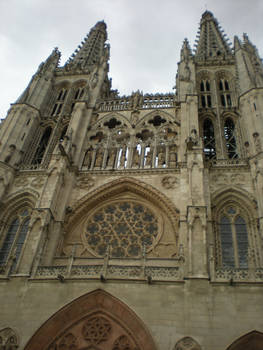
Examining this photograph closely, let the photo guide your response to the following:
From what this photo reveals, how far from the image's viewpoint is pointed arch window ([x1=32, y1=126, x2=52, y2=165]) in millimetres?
20138

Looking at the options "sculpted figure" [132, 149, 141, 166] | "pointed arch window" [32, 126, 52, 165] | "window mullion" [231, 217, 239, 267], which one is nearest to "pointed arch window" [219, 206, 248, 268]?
"window mullion" [231, 217, 239, 267]

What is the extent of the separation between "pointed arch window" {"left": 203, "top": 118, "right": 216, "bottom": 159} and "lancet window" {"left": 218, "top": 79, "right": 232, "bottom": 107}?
1.92m

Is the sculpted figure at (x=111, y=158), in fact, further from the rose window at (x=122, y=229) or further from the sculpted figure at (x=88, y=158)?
the rose window at (x=122, y=229)

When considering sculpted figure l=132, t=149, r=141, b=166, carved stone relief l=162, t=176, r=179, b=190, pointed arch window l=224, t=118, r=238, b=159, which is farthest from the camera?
pointed arch window l=224, t=118, r=238, b=159

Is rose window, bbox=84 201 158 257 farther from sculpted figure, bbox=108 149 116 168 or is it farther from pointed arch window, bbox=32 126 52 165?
pointed arch window, bbox=32 126 52 165

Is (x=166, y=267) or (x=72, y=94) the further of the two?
(x=72, y=94)

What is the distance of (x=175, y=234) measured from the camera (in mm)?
14602

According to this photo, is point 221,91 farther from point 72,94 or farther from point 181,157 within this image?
point 72,94

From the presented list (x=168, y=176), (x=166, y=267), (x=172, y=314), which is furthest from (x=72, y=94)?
(x=172, y=314)

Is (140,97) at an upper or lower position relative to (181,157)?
upper

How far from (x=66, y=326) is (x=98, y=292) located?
4.84 feet

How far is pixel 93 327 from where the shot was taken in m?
→ 11.7

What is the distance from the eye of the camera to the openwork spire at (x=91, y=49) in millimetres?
28566

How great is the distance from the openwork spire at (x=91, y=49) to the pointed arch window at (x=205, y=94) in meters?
7.92
